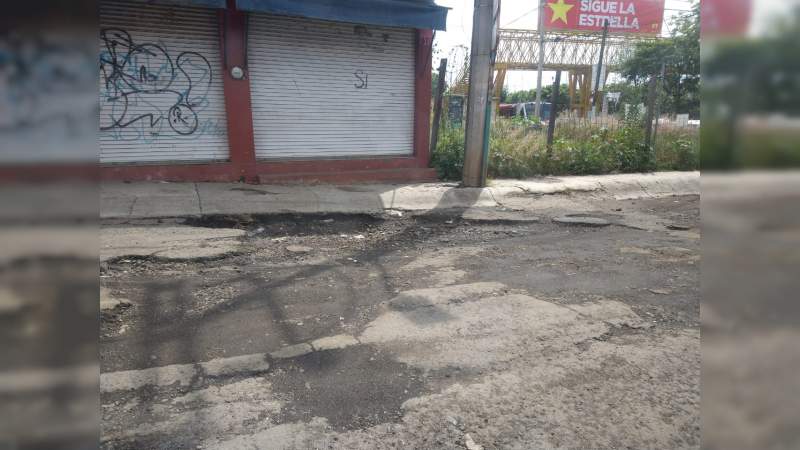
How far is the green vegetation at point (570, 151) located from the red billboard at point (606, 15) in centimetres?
1151

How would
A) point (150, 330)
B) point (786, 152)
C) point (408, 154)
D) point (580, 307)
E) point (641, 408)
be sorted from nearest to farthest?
point (786, 152) → point (641, 408) → point (150, 330) → point (580, 307) → point (408, 154)

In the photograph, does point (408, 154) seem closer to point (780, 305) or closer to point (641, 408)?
point (641, 408)

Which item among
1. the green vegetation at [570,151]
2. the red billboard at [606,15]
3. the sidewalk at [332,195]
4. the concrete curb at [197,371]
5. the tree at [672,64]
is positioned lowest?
the concrete curb at [197,371]

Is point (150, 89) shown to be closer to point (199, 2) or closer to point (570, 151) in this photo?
point (199, 2)

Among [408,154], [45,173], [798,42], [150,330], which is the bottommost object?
[150,330]

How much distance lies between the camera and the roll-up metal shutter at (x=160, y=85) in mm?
7031

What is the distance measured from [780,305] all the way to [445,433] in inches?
75.2

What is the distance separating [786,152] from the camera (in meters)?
0.57

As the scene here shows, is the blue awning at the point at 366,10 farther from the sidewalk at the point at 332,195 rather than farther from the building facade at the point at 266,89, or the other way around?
the sidewalk at the point at 332,195

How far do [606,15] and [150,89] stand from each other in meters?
19.7

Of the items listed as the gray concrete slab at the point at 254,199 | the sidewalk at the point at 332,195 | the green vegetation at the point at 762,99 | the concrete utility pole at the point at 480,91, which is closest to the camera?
the green vegetation at the point at 762,99

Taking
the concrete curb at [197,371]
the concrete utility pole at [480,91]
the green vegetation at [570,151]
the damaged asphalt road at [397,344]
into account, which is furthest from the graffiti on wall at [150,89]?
the concrete curb at [197,371]

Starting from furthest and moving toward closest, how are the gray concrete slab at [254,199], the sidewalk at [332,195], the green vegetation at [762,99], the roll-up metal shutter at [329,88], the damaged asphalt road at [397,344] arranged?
the roll-up metal shutter at [329,88] → the gray concrete slab at [254,199] → the sidewalk at [332,195] → the damaged asphalt road at [397,344] → the green vegetation at [762,99]

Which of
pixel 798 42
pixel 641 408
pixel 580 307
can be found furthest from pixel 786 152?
pixel 580 307
